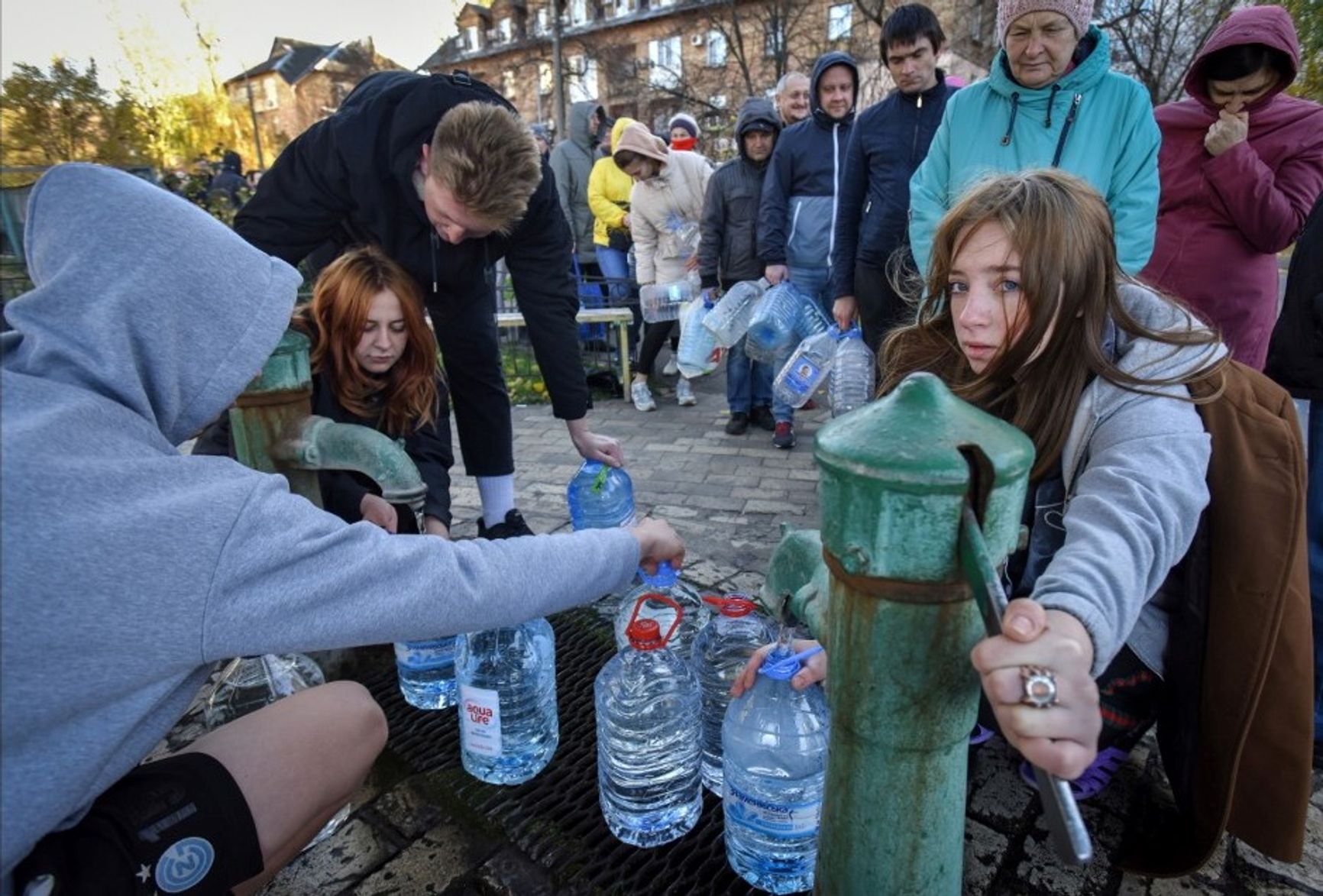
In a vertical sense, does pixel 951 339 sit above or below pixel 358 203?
below

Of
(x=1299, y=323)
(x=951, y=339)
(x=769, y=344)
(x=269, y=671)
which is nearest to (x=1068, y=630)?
(x=951, y=339)

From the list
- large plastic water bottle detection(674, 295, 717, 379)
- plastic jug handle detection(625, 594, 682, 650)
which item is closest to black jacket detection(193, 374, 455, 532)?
plastic jug handle detection(625, 594, 682, 650)

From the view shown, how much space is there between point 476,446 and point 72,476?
2.47m

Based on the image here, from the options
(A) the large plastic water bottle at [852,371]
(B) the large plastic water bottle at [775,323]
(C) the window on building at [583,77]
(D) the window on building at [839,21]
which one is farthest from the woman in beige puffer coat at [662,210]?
(C) the window on building at [583,77]

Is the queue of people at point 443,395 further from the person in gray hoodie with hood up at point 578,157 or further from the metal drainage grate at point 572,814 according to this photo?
the person in gray hoodie with hood up at point 578,157

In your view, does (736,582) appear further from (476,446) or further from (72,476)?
(72,476)

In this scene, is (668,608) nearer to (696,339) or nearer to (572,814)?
(572,814)

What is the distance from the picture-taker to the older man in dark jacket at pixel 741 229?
5371 mm

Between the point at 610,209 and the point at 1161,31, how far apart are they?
14.1m

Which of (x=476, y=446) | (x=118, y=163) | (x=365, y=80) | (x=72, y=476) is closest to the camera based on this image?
(x=72, y=476)

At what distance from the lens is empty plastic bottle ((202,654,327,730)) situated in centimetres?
232

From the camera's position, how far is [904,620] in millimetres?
1029

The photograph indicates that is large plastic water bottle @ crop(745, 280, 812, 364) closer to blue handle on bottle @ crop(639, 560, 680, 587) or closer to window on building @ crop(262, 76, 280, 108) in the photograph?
blue handle on bottle @ crop(639, 560, 680, 587)

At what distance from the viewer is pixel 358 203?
2.82 meters
